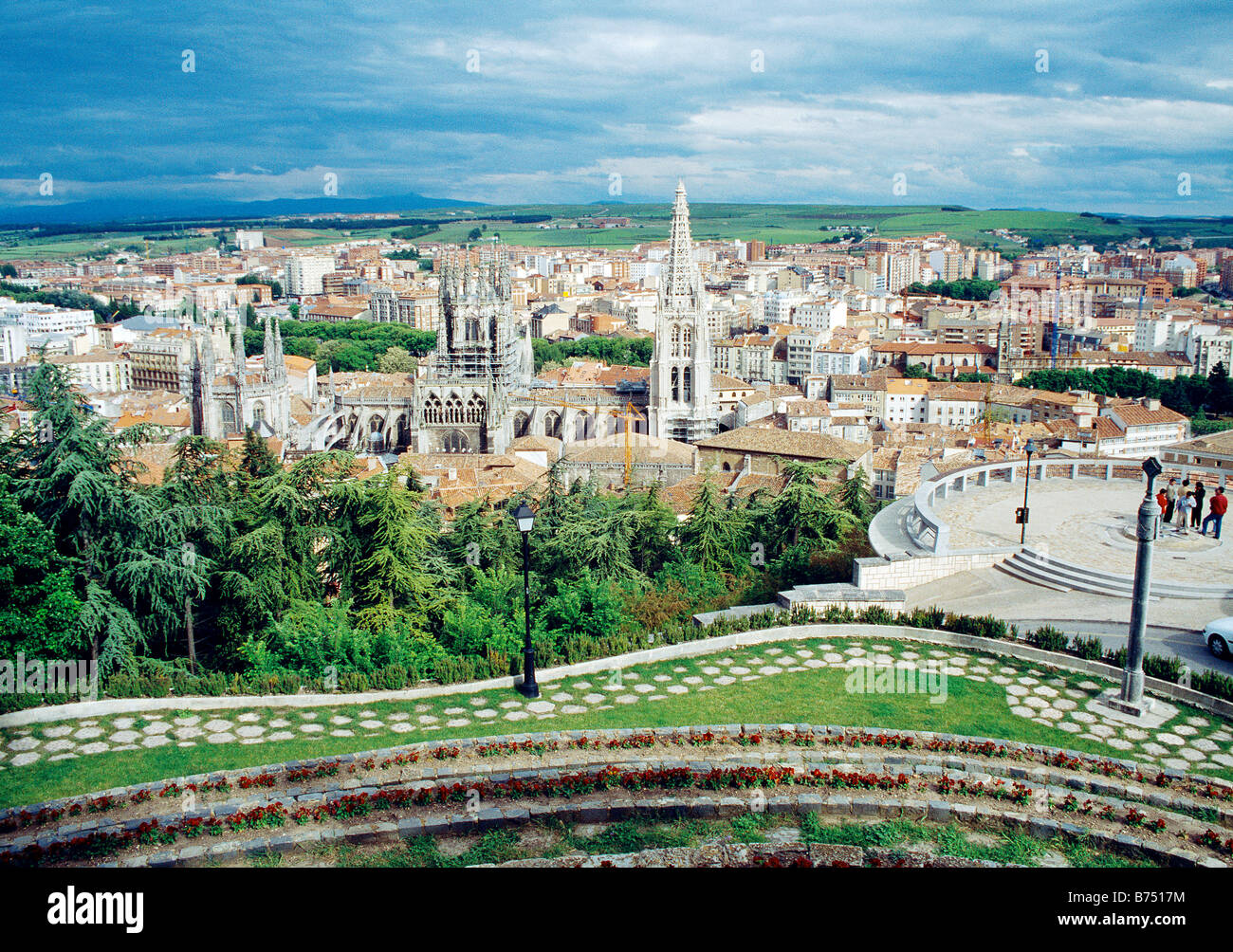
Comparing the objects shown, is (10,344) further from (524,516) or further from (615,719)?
(615,719)

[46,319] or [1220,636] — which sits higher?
[46,319]

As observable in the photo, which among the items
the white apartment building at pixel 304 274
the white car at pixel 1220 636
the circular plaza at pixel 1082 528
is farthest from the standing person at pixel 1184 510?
the white apartment building at pixel 304 274

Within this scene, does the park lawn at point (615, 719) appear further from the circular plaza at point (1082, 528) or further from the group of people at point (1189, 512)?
the group of people at point (1189, 512)

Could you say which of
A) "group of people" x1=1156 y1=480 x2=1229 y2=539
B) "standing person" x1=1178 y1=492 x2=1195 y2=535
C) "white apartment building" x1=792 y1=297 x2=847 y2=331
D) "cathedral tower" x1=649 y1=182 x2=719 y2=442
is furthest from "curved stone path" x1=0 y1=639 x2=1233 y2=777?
"white apartment building" x1=792 y1=297 x2=847 y2=331

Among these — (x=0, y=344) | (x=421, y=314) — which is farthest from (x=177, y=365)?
(x=421, y=314)

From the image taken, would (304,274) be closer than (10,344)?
No

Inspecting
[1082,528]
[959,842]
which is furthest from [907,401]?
[959,842]
